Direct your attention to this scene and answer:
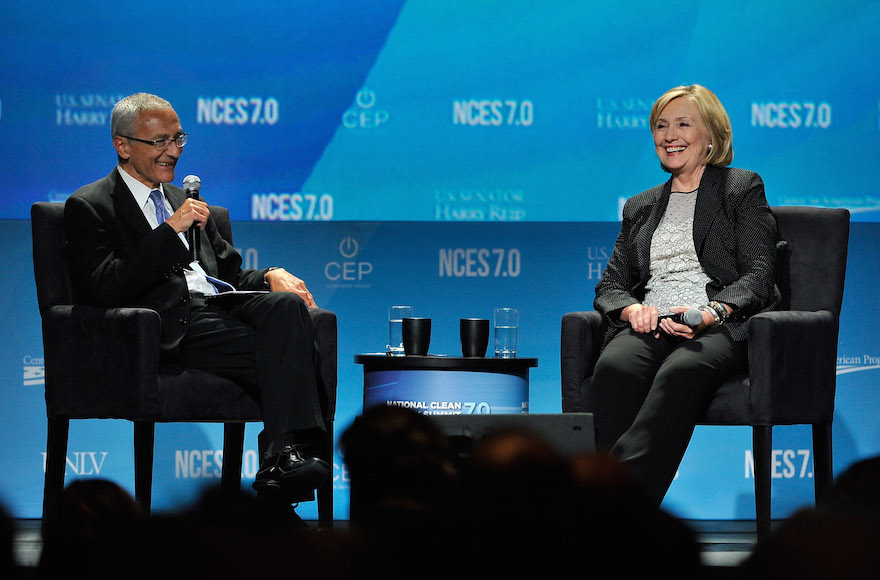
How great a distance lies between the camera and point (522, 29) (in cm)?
367

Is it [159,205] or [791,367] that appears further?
[159,205]

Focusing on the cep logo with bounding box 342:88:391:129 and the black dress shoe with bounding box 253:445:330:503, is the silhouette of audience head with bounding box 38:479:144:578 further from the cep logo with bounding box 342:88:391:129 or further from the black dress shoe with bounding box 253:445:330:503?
the cep logo with bounding box 342:88:391:129

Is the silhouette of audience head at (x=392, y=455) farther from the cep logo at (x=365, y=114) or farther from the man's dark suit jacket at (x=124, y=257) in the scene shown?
the cep logo at (x=365, y=114)

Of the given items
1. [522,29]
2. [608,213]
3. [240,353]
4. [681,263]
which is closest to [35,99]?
[240,353]

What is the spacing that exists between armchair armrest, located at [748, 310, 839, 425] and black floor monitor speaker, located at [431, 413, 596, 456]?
3.25 feet

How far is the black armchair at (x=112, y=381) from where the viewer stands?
2.61m

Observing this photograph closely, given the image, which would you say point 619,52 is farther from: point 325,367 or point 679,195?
point 325,367

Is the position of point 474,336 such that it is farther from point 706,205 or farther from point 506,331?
point 706,205

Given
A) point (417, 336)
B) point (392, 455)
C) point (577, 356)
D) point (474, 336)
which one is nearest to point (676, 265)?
point (577, 356)

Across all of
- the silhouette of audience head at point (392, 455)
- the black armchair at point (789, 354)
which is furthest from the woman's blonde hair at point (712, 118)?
the silhouette of audience head at point (392, 455)

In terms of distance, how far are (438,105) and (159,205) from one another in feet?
3.99

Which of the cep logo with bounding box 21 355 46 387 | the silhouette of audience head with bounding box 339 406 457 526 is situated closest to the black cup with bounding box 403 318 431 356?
the cep logo with bounding box 21 355 46 387

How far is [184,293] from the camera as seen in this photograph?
9.13ft

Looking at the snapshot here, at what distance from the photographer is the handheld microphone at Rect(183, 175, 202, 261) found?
2822 mm
